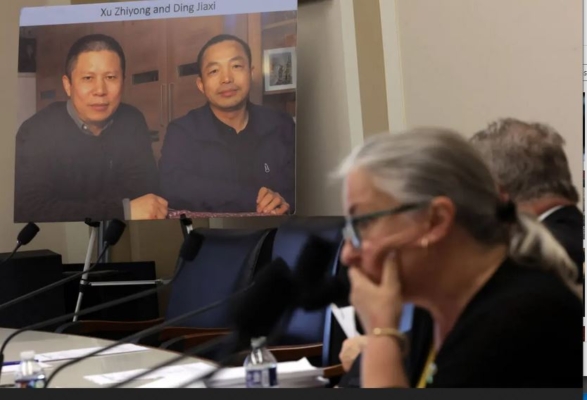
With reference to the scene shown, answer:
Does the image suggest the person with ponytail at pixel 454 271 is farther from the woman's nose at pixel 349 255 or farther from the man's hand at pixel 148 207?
the man's hand at pixel 148 207

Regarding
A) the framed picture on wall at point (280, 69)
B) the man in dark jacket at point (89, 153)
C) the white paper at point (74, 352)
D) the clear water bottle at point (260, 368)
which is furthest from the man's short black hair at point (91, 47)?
the clear water bottle at point (260, 368)

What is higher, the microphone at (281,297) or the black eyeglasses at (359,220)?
the black eyeglasses at (359,220)

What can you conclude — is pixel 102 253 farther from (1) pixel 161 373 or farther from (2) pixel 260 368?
(2) pixel 260 368

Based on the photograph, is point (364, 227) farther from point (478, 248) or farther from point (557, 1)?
point (557, 1)

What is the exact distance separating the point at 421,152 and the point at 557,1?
25.0 inches

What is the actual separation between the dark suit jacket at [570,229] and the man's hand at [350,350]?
35 cm

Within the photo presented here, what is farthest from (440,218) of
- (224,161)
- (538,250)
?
(224,161)

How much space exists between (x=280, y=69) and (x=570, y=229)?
3.81 feet

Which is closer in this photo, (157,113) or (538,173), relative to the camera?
(538,173)

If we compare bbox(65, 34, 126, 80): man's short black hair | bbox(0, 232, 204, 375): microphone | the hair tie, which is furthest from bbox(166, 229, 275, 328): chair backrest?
bbox(65, 34, 126, 80): man's short black hair

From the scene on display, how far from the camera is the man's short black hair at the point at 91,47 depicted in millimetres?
2908

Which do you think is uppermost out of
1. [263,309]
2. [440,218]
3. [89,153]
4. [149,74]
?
[149,74]

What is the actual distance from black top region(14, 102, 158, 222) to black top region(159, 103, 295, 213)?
125 mm

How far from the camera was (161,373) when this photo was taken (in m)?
1.79
